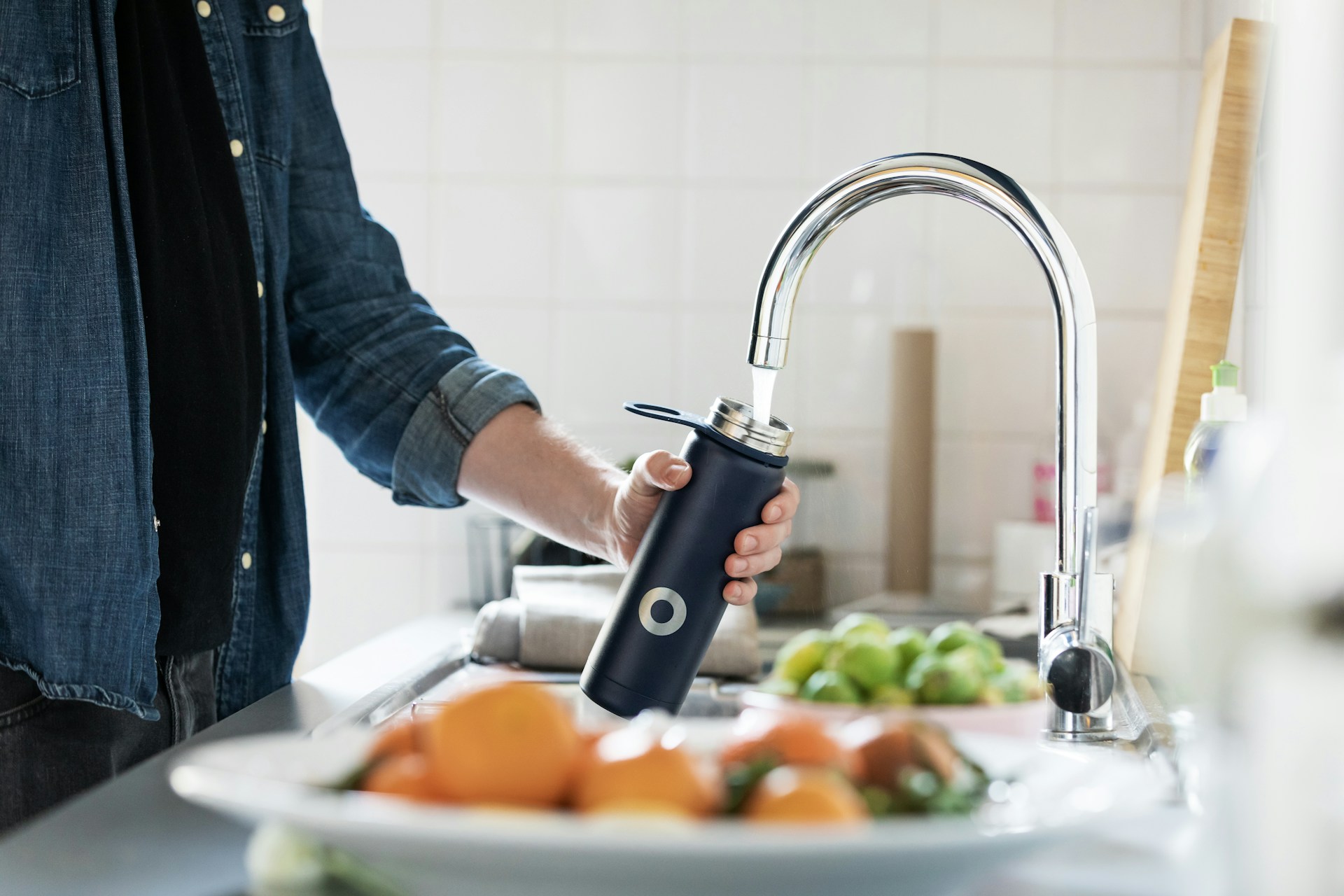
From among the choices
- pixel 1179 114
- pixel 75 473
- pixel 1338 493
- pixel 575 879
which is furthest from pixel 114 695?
pixel 1179 114

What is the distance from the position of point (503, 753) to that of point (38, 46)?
→ 67 centimetres

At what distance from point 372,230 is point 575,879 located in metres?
0.83

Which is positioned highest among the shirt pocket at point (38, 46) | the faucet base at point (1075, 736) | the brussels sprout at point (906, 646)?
the shirt pocket at point (38, 46)

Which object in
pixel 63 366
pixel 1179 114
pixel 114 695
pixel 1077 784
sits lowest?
pixel 114 695

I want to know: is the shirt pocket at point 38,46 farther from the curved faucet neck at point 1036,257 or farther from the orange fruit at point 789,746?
the orange fruit at point 789,746

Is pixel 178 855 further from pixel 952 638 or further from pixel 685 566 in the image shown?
pixel 952 638

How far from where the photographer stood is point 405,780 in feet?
1.07

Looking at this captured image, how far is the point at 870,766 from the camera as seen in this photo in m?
0.35

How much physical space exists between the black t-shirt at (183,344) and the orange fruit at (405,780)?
535mm

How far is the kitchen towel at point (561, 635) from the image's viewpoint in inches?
40.6

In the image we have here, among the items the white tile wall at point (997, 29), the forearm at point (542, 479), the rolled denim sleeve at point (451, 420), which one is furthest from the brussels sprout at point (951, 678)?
the white tile wall at point (997, 29)

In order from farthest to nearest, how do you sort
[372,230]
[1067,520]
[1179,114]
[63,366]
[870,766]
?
[1179,114], [372,230], [63,366], [1067,520], [870,766]

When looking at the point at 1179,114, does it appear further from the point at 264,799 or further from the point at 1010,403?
the point at 264,799

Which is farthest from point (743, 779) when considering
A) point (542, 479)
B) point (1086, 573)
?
point (542, 479)
